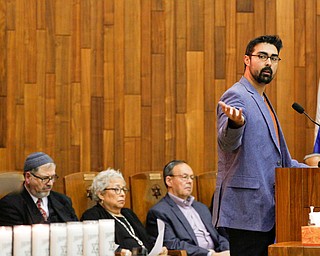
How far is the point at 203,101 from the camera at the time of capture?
6512 mm

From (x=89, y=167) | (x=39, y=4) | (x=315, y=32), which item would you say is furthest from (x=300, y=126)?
(x=39, y=4)

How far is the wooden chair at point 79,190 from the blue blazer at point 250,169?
2083 mm

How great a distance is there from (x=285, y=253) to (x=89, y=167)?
3.23 m

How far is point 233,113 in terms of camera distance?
3504mm

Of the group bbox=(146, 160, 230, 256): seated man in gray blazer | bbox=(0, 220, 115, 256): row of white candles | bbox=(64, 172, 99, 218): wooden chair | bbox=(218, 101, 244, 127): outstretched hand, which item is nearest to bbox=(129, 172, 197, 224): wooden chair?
bbox=(146, 160, 230, 256): seated man in gray blazer

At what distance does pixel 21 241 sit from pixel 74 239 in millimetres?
201

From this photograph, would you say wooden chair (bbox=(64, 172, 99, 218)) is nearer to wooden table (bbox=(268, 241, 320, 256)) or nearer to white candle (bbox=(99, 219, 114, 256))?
wooden table (bbox=(268, 241, 320, 256))

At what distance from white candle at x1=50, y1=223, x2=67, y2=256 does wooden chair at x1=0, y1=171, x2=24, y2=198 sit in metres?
2.78

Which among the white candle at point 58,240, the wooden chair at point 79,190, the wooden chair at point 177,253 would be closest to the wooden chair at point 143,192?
the wooden chair at point 79,190

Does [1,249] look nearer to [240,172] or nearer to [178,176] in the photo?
[240,172]

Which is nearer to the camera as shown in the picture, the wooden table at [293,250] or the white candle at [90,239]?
the white candle at [90,239]

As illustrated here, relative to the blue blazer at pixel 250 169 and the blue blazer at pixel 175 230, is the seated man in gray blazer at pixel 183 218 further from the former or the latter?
the blue blazer at pixel 250 169

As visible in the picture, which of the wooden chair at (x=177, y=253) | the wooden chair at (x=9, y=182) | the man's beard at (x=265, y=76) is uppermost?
the man's beard at (x=265, y=76)

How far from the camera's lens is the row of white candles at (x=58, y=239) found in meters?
2.62
